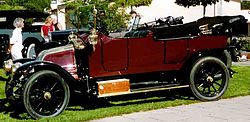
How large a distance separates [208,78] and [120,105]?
1644 millimetres

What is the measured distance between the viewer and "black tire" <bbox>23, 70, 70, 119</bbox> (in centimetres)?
754

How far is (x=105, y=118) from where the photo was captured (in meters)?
7.60

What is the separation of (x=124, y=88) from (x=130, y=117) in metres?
0.68

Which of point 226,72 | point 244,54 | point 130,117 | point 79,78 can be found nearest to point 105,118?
point 130,117

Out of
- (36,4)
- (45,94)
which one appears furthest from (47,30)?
(36,4)

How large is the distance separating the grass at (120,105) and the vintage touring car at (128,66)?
0.27 m

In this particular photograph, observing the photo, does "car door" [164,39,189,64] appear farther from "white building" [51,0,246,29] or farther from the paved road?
"white building" [51,0,246,29]

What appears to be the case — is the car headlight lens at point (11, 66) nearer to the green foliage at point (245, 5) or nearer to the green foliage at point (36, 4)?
the green foliage at point (245, 5)

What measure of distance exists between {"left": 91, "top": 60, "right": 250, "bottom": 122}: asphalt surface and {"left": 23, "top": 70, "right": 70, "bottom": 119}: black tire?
2.67 ft

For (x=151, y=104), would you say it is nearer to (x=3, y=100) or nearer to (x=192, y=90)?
(x=192, y=90)

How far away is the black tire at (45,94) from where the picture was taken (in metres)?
7.54

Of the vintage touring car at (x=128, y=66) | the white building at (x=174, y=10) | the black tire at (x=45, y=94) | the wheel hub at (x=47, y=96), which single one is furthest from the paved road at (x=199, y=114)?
the white building at (x=174, y=10)

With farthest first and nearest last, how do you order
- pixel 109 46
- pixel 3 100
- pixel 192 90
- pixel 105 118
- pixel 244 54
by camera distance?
pixel 244 54 < pixel 3 100 < pixel 192 90 < pixel 109 46 < pixel 105 118

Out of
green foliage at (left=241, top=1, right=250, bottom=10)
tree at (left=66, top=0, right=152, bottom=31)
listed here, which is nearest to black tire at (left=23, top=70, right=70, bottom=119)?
tree at (left=66, top=0, right=152, bottom=31)
